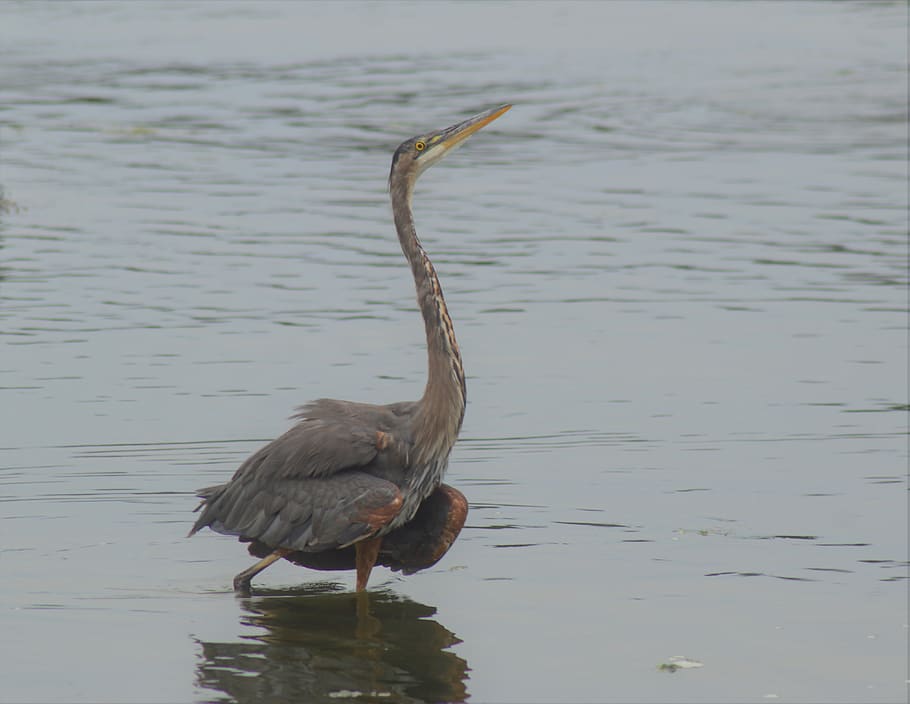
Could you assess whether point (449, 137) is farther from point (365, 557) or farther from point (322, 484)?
point (365, 557)

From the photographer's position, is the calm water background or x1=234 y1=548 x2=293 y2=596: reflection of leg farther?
x1=234 y1=548 x2=293 y2=596: reflection of leg

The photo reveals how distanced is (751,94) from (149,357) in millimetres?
17209

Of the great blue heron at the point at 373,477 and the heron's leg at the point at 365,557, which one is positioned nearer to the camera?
the great blue heron at the point at 373,477

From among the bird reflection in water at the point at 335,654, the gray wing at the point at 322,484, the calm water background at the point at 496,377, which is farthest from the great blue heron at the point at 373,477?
the calm water background at the point at 496,377

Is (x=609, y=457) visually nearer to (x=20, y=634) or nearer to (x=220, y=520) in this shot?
(x=220, y=520)

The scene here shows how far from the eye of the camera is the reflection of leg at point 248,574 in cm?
875

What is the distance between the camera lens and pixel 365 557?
8844 millimetres

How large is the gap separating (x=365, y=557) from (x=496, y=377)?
444 centimetres

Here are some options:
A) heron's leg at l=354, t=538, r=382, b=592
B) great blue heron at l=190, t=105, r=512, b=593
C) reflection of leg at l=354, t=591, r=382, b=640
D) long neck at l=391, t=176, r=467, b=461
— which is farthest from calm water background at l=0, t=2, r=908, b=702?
long neck at l=391, t=176, r=467, b=461

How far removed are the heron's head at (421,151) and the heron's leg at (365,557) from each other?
70.4 inches

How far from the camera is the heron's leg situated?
28.8 ft

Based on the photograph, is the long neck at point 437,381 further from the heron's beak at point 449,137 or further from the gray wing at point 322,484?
the heron's beak at point 449,137

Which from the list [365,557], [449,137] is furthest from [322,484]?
[449,137]

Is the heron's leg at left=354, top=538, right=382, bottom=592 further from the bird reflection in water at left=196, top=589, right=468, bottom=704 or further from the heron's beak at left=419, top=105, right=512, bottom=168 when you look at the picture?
the heron's beak at left=419, top=105, right=512, bottom=168
